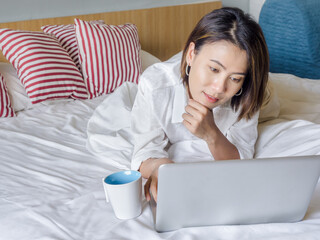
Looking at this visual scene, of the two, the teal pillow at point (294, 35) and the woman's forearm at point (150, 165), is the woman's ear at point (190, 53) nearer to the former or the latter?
the woman's forearm at point (150, 165)

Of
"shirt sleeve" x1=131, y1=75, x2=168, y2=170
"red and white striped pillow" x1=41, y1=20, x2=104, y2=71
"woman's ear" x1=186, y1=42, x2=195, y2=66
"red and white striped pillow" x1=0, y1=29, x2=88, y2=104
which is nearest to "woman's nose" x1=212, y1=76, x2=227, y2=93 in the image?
"woman's ear" x1=186, y1=42, x2=195, y2=66

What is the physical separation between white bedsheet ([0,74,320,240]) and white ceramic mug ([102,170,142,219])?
0.07 ft

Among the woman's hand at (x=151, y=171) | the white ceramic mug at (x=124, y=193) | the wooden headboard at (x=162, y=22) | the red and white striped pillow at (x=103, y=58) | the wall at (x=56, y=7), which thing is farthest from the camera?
the wooden headboard at (x=162, y=22)

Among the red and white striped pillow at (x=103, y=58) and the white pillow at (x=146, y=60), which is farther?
the white pillow at (x=146, y=60)

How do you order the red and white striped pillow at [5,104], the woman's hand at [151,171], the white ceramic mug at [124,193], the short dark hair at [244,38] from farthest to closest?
the red and white striped pillow at [5,104]
the short dark hair at [244,38]
the woman's hand at [151,171]
the white ceramic mug at [124,193]

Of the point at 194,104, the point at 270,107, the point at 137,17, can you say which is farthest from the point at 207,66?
the point at 137,17

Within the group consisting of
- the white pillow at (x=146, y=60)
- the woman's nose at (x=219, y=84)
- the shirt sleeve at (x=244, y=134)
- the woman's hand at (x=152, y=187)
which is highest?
the woman's nose at (x=219, y=84)

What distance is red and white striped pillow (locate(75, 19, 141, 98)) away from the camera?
200cm

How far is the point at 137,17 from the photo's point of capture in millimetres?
2666

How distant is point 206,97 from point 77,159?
1.61ft

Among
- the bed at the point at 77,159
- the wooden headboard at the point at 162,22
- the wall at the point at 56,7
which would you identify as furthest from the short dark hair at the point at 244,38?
the wooden headboard at the point at 162,22

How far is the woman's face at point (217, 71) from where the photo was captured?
3.31 feet

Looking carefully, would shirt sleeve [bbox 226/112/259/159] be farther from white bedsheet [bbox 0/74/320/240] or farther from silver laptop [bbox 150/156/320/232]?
silver laptop [bbox 150/156/320/232]

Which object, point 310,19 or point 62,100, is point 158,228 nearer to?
point 62,100
